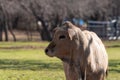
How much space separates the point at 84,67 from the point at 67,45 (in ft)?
1.28

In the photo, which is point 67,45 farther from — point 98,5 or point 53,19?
point 98,5

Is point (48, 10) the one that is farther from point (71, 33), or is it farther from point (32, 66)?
point (71, 33)

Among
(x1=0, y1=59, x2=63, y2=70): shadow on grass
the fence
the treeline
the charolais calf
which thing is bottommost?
the fence

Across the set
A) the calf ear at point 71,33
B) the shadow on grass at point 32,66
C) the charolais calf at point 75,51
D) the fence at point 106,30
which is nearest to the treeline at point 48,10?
the fence at point 106,30

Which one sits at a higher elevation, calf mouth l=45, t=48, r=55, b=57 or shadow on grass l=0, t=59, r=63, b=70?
calf mouth l=45, t=48, r=55, b=57

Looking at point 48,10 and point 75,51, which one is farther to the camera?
point 48,10

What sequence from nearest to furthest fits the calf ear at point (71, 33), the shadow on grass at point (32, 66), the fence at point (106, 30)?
the calf ear at point (71, 33)
the shadow on grass at point (32, 66)
the fence at point (106, 30)

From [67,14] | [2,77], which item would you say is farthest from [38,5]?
[2,77]

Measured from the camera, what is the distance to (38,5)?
5188 centimetres

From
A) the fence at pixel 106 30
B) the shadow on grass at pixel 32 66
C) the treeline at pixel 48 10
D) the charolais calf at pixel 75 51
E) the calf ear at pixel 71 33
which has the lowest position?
the fence at pixel 106 30

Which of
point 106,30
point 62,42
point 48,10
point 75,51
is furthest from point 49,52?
point 106,30

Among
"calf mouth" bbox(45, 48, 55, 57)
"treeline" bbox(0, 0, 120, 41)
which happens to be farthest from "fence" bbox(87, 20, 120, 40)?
"calf mouth" bbox(45, 48, 55, 57)

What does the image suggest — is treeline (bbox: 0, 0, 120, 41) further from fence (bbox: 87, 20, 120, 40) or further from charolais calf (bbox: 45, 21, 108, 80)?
charolais calf (bbox: 45, 21, 108, 80)

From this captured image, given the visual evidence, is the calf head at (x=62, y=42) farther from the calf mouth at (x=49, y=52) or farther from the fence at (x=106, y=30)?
the fence at (x=106, y=30)
